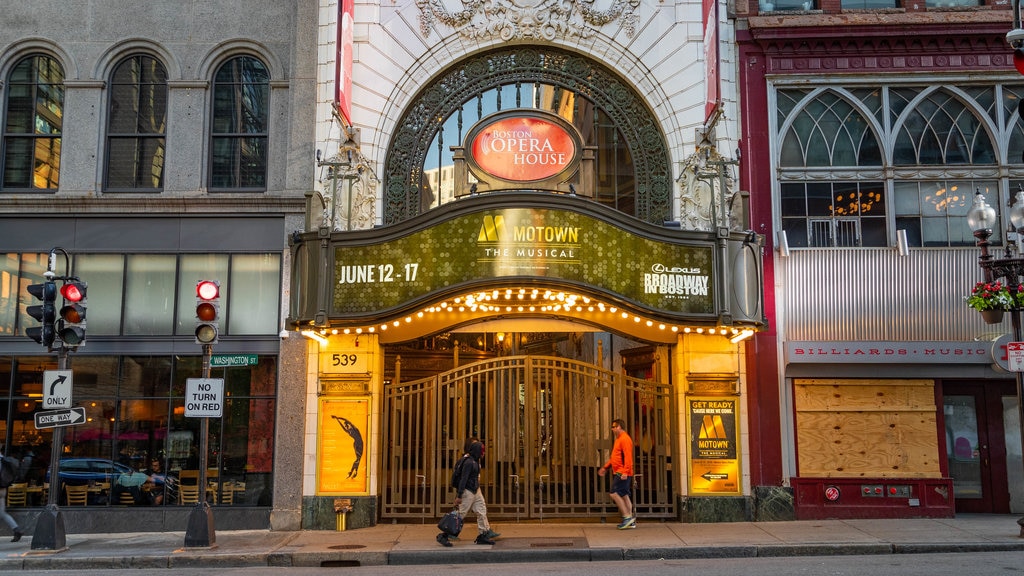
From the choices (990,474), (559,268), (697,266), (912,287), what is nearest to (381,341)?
(559,268)

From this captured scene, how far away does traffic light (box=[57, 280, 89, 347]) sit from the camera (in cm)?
1437

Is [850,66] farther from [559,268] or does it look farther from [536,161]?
[559,268]

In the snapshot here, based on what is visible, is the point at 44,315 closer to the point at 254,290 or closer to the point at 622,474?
the point at 254,290

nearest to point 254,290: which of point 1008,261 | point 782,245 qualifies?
point 782,245

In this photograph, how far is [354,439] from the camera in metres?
16.2

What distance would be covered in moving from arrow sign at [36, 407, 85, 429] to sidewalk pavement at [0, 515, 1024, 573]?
1.96m

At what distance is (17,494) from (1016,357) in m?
17.5

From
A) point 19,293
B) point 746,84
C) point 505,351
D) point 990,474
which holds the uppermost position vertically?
point 746,84

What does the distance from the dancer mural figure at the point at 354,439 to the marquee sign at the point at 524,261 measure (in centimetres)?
229

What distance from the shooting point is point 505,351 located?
1761 centimetres

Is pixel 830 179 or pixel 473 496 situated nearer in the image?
pixel 473 496

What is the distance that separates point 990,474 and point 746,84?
8680 mm

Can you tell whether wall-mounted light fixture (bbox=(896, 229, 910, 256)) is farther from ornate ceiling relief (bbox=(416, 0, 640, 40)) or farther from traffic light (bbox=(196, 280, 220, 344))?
traffic light (bbox=(196, 280, 220, 344))

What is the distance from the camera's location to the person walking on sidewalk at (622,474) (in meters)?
15.3
